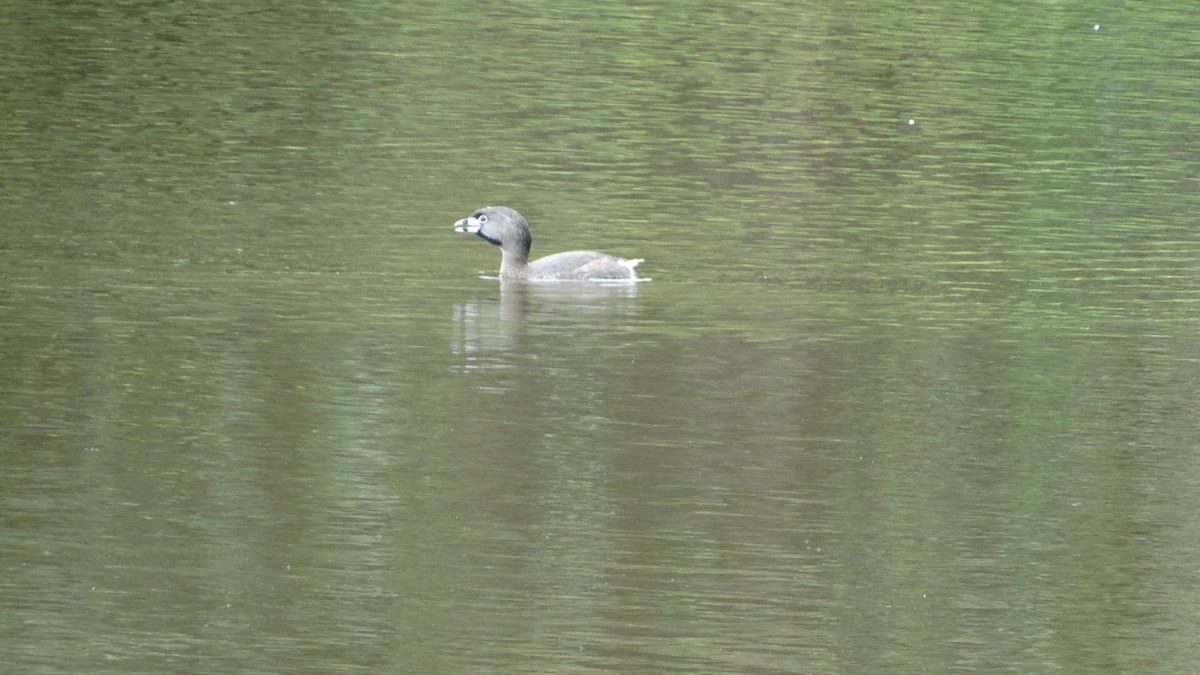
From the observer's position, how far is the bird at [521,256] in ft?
49.4

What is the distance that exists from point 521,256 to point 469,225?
446 mm

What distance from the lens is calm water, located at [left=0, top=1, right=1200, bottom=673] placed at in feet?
27.4

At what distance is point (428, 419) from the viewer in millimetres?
11047

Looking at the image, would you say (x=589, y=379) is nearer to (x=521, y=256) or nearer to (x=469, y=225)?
(x=521, y=256)

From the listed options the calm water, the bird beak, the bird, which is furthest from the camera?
the bird beak

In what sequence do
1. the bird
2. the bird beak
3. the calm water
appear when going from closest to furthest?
the calm water, the bird, the bird beak

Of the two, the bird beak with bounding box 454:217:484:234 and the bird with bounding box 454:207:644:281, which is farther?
the bird beak with bounding box 454:217:484:234

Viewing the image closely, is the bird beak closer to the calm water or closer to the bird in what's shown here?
the bird

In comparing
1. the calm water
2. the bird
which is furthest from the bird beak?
the calm water

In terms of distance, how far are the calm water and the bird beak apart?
0.26m

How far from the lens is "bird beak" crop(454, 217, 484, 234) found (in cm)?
1555

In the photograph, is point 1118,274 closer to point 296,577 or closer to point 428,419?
point 428,419

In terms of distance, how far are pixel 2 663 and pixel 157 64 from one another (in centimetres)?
1760

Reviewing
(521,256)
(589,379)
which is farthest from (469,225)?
(589,379)
